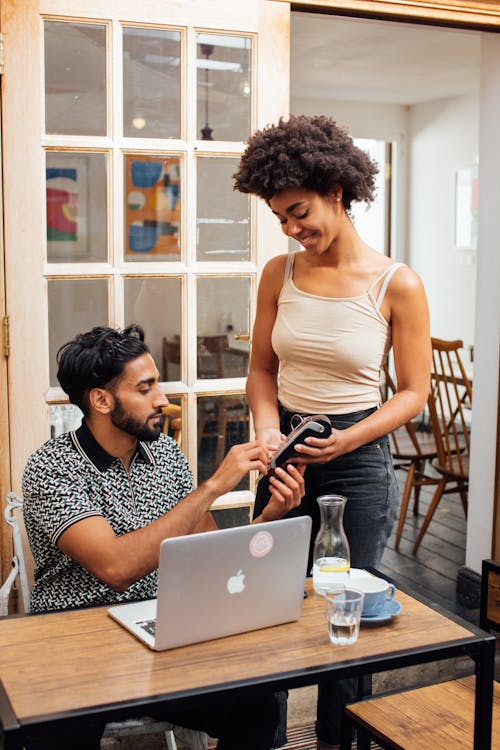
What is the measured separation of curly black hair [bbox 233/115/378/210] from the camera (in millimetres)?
2068

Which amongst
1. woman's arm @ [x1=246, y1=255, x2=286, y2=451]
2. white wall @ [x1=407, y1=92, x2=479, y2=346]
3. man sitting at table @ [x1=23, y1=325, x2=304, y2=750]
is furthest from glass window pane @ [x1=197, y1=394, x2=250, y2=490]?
white wall @ [x1=407, y1=92, x2=479, y2=346]

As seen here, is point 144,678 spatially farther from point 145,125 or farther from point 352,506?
point 145,125

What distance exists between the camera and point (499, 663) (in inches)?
127

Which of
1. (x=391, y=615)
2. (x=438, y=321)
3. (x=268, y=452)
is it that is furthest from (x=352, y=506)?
(x=438, y=321)

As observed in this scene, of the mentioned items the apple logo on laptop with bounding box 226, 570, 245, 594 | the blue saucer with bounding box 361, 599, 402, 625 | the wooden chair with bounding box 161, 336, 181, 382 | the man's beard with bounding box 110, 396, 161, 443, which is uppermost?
the wooden chair with bounding box 161, 336, 181, 382

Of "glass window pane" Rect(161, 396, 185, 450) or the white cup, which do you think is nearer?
the white cup

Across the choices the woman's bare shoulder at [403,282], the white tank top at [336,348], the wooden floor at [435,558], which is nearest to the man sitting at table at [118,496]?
the white tank top at [336,348]

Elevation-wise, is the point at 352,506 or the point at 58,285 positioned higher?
the point at 58,285

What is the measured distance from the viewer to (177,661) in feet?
4.82

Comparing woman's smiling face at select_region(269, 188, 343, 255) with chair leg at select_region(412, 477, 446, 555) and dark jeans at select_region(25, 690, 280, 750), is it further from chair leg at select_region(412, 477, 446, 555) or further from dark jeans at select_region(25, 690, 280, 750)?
chair leg at select_region(412, 477, 446, 555)

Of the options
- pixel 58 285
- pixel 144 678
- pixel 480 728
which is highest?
pixel 58 285

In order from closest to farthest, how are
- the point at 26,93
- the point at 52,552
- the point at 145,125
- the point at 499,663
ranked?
1. the point at 52,552
2. the point at 26,93
3. the point at 145,125
4. the point at 499,663

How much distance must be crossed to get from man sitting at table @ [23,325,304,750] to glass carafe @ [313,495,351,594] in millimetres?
139

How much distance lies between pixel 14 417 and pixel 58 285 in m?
0.39
